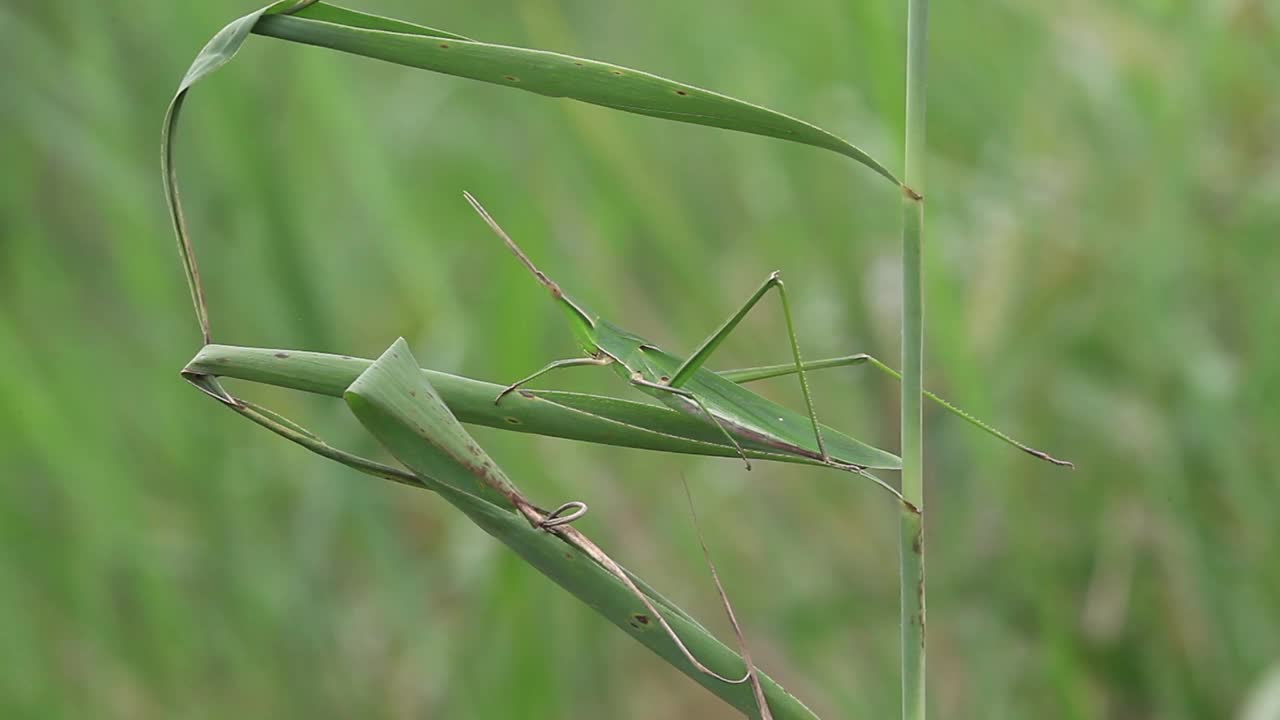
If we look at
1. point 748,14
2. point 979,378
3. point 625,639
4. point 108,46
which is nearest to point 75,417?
point 108,46

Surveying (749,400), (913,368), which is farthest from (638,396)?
(913,368)

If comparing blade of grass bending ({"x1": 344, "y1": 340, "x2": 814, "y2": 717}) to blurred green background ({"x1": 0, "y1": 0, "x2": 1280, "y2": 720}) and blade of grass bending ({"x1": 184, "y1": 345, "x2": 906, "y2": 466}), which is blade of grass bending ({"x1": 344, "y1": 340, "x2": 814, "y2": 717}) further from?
blurred green background ({"x1": 0, "y1": 0, "x2": 1280, "y2": 720})

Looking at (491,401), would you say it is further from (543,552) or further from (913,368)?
(913,368)

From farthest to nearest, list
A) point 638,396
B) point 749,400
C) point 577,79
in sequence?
point 638,396, point 749,400, point 577,79

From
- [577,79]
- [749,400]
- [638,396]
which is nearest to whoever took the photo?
[577,79]

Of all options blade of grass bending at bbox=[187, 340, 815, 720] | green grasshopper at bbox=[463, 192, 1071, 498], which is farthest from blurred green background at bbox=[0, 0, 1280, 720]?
blade of grass bending at bbox=[187, 340, 815, 720]

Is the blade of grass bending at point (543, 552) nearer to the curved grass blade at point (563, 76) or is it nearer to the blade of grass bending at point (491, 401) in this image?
the blade of grass bending at point (491, 401)
